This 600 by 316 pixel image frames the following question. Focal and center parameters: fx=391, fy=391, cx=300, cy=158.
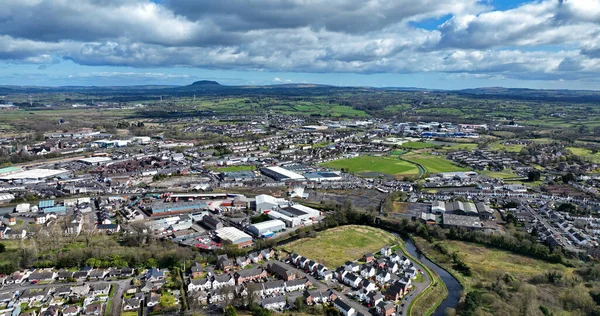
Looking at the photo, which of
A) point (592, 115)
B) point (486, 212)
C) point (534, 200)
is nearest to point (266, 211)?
point (486, 212)

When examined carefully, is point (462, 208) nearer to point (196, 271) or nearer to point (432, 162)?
point (432, 162)

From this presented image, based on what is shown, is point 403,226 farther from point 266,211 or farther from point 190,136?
point 190,136

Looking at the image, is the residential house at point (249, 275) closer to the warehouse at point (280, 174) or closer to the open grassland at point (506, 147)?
the warehouse at point (280, 174)

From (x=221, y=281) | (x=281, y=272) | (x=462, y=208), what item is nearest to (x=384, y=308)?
(x=281, y=272)

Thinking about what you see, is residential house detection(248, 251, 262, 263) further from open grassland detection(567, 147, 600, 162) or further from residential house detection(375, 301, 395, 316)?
open grassland detection(567, 147, 600, 162)

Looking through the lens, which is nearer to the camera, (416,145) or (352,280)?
(352,280)
